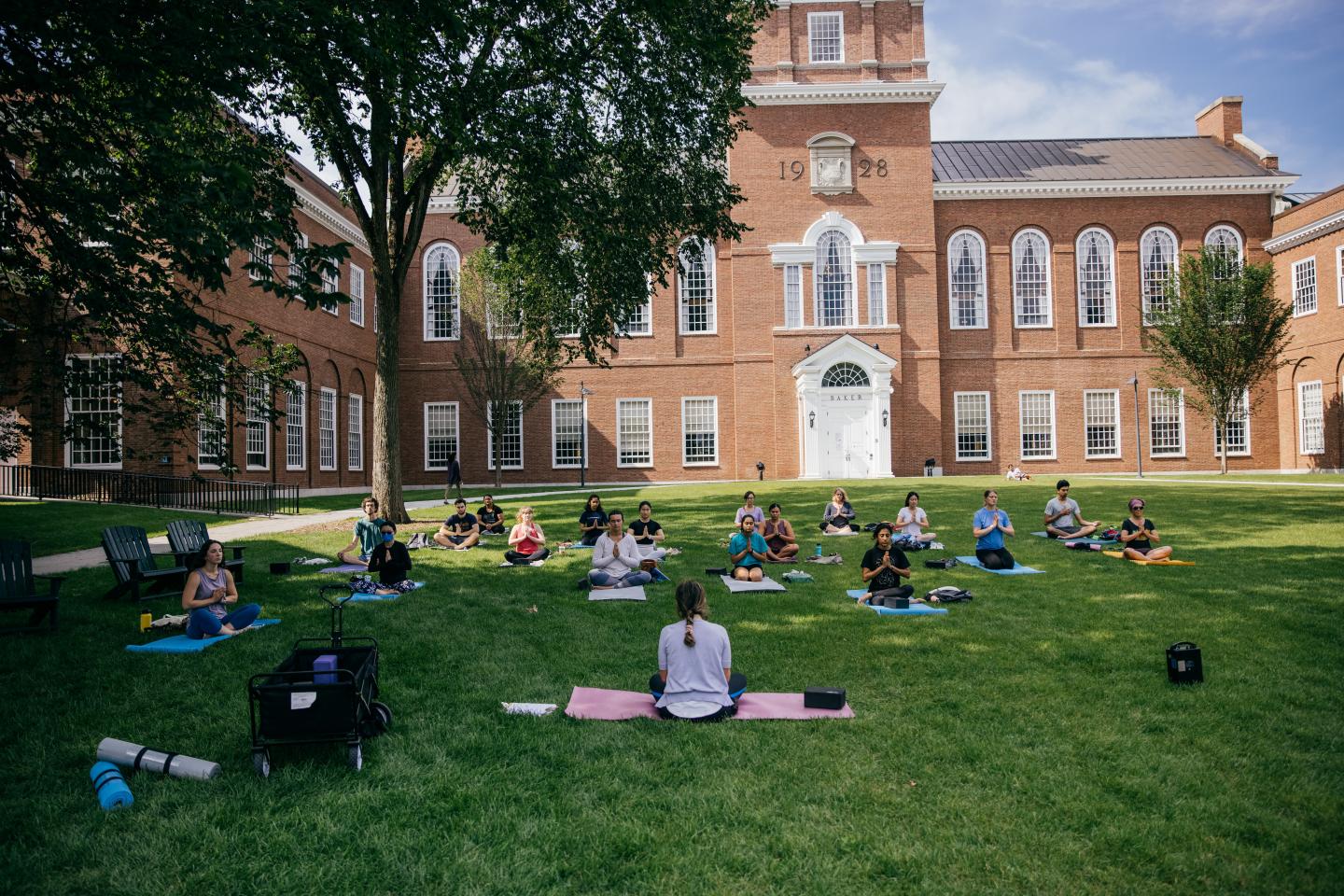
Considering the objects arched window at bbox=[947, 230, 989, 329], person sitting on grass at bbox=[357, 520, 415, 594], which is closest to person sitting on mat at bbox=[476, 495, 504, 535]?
person sitting on grass at bbox=[357, 520, 415, 594]

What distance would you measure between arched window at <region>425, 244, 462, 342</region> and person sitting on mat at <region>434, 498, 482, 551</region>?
76.7 feet

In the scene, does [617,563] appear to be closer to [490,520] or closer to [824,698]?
[824,698]

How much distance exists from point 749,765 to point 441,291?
121ft

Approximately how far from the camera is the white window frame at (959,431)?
36.8m

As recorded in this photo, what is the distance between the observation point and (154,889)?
4031 mm

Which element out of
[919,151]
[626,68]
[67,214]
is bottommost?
[67,214]

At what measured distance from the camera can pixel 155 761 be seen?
5.36m

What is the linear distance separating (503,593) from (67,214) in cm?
668

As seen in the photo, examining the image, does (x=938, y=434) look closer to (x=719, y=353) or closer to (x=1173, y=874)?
(x=719, y=353)

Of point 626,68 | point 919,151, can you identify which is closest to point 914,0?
point 919,151

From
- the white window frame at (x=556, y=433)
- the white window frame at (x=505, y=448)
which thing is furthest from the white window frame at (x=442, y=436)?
the white window frame at (x=556, y=433)

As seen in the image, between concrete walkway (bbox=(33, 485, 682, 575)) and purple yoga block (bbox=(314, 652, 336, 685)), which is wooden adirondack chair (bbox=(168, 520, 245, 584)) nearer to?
concrete walkway (bbox=(33, 485, 682, 575))

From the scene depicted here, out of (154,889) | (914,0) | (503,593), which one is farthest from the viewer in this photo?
(914,0)

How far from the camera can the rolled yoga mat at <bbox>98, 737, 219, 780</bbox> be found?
530 cm
